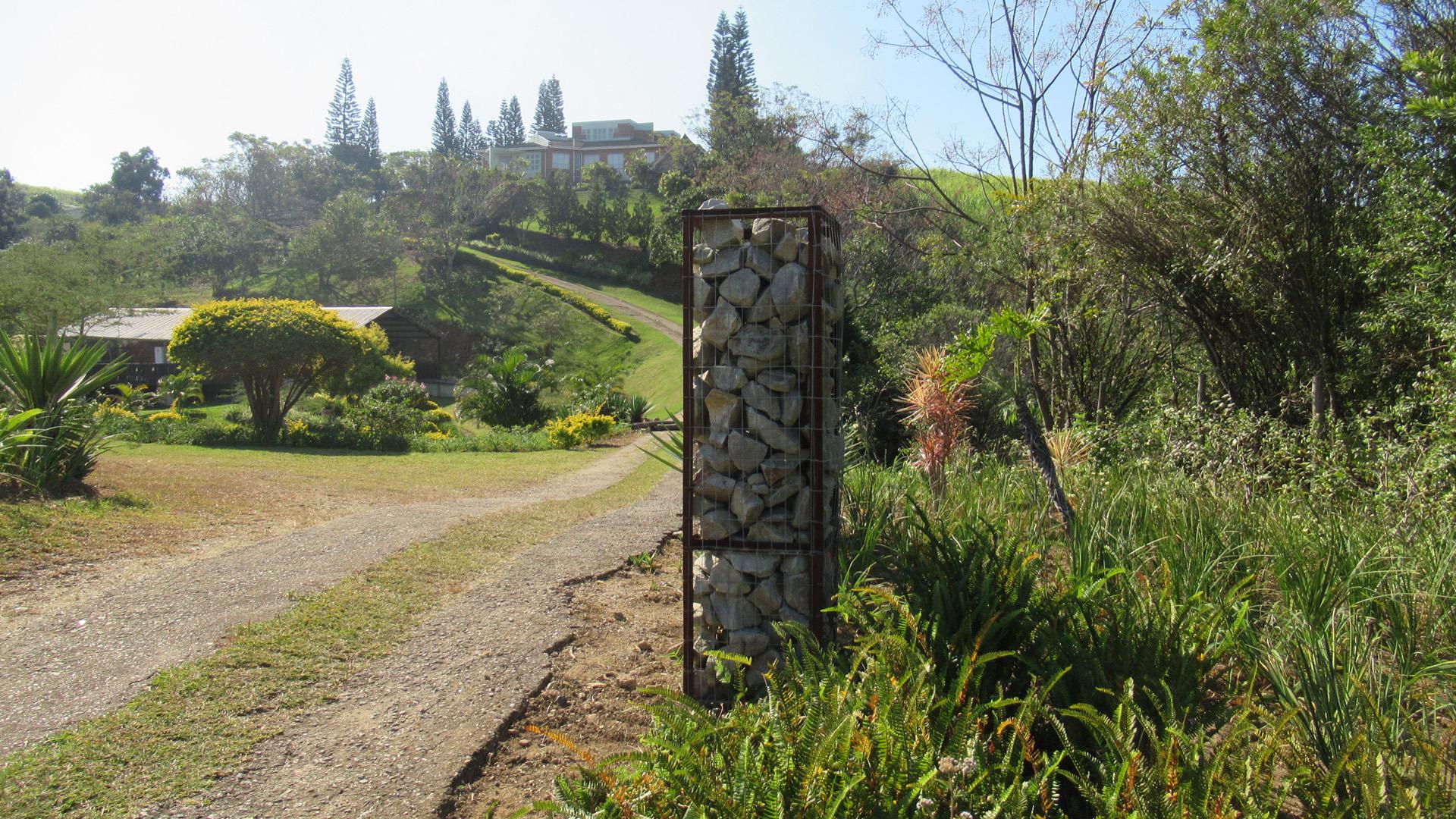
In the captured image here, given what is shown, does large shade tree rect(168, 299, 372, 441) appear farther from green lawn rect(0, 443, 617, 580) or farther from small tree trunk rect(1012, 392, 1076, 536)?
small tree trunk rect(1012, 392, 1076, 536)

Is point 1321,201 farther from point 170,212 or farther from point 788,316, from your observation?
point 170,212

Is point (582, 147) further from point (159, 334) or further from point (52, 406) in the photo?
point (52, 406)

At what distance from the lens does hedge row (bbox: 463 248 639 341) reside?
125 feet

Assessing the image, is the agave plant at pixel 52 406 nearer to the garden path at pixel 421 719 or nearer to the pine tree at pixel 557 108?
the garden path at pixel 421 719

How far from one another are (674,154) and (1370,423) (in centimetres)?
4001

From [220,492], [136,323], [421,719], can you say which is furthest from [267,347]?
[136,323]

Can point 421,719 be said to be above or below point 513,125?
below

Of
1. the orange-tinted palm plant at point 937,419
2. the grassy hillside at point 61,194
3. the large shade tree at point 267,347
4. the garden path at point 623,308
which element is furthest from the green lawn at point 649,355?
the grassy hillside at point 61,194

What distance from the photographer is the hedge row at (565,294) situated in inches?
1499

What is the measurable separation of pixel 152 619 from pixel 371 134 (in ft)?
284

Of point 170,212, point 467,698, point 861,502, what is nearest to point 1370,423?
point 861,502

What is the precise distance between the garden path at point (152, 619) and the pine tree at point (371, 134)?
269ft

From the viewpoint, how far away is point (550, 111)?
99.2 metres

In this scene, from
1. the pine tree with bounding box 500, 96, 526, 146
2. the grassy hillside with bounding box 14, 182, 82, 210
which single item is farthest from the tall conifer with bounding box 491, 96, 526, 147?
the grassy hillside with bounding box 14, 182, 82, 210
